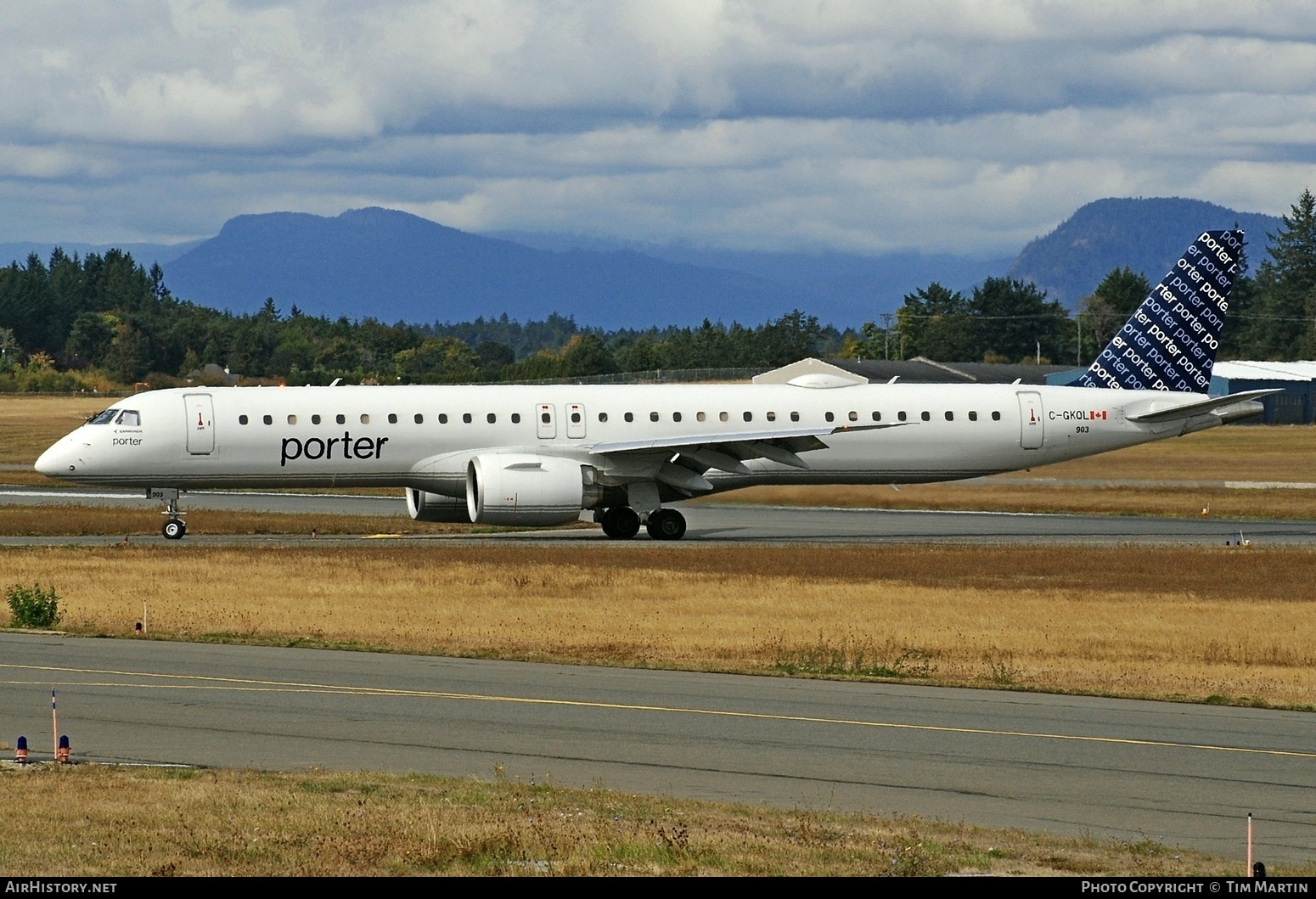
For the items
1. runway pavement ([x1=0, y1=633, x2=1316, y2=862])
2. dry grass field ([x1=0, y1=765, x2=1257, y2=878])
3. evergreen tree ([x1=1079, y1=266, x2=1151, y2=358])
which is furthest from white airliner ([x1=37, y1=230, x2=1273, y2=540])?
evergreen tree ([x1=1079, y1=266, x2=1151, y2=358])

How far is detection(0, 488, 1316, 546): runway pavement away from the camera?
44406 millimetres

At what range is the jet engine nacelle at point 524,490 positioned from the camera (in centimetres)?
4041

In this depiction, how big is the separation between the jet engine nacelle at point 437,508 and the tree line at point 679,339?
318 ft

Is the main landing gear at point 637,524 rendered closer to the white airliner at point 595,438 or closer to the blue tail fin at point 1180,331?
the white airliner at point 595,438

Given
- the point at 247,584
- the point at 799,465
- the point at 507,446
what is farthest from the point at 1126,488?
the point at 247,584

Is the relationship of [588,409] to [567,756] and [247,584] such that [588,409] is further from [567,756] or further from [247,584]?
Result: [567,756]

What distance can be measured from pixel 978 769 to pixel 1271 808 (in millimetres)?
2647

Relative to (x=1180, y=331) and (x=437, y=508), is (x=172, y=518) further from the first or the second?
(x=1180, y=331)

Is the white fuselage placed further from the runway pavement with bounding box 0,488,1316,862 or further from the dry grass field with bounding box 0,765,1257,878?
the dry grass field with bounding box 0,765,1257,878

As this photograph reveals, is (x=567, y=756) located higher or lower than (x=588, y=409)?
lower

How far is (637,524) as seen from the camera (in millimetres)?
44062

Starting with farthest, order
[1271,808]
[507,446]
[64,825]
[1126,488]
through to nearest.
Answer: [1126,488] → [507,446] → [1271,808] → [64,825]

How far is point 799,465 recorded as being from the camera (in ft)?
144

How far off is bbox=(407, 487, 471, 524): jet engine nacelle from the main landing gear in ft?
11.8
